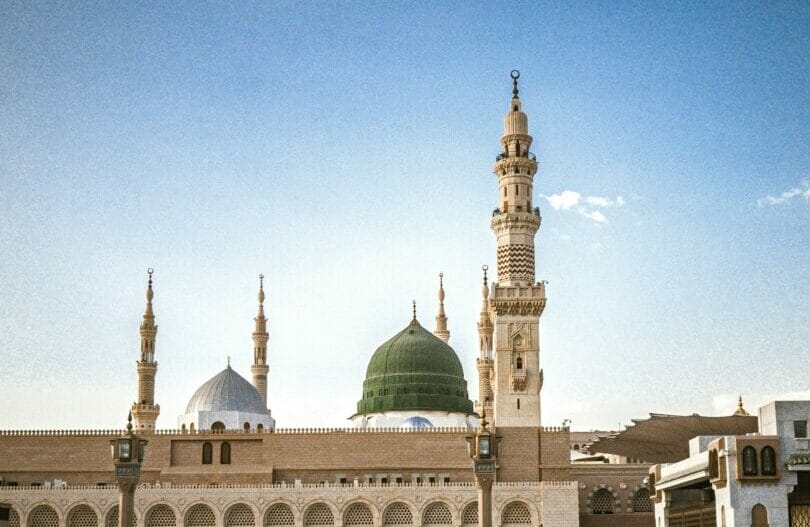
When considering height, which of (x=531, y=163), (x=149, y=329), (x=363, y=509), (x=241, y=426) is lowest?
(x=363, y=509)

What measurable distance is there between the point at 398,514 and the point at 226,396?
1674cm

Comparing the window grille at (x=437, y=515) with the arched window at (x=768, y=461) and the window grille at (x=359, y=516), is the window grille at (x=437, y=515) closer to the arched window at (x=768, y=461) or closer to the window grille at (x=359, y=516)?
the window grille at (x=359, y=516)

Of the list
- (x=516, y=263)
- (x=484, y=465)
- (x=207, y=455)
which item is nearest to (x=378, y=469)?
(x=207, y=455)

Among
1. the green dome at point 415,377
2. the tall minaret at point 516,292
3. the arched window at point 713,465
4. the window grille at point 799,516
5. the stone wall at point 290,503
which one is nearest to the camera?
the arched window at point 713,465

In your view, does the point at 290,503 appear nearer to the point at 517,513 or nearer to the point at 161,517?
the point at 161,517

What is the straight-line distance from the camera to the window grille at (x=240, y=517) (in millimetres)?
49281

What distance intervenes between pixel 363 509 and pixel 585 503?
10.2m

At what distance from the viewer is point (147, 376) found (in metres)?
62.1

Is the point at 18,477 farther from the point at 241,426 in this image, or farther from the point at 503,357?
the point at 503,357

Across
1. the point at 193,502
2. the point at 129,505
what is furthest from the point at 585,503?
the point at 129,505

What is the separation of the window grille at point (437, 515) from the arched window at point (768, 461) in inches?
963

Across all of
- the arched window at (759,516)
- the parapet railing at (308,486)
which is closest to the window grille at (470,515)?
the parapet railing at (308,486)

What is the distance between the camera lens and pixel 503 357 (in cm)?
5216

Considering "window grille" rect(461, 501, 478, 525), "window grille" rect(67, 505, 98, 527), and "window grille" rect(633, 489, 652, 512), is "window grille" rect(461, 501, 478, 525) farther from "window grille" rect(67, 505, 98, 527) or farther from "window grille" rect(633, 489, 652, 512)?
"window grille" rect(67, 505, 98, 527)
